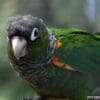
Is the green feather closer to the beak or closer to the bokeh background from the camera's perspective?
the beak

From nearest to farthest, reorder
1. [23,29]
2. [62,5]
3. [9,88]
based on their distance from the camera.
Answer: [23,29] → [9,88] → [62,5]

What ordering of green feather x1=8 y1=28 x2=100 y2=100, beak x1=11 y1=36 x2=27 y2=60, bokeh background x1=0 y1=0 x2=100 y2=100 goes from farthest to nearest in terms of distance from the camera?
bokeh background x1=0 y1=0 x2=100 y2=100 → green feather x1=8 y1=28 x2=100 y2=100 → beak x1=11 y1=36 x2=27 y2=60

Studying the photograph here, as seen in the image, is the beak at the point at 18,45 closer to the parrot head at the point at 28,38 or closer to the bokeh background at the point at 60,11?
the parrot head at the point at 28,38

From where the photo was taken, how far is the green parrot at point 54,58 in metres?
2.00

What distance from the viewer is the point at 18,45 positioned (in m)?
1.96

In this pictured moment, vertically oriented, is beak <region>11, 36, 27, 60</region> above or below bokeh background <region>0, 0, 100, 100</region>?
above

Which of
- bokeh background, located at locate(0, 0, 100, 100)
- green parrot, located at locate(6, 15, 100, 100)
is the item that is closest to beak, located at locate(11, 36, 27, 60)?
green parrot, located at locate(6, 15, 100, 100)

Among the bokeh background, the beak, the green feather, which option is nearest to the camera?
the beak

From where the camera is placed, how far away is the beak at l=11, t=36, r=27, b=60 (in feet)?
6.41

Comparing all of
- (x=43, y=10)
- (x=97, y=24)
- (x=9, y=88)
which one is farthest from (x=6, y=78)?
(x=97, y=24)

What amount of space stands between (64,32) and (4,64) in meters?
0.50

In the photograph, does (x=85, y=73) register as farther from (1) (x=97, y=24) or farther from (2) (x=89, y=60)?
(1) (x=97, y=24)

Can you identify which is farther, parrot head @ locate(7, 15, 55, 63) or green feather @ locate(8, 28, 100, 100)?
green feather @ locate(8, 28, 100, 100)

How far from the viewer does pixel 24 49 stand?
203 centimetres
